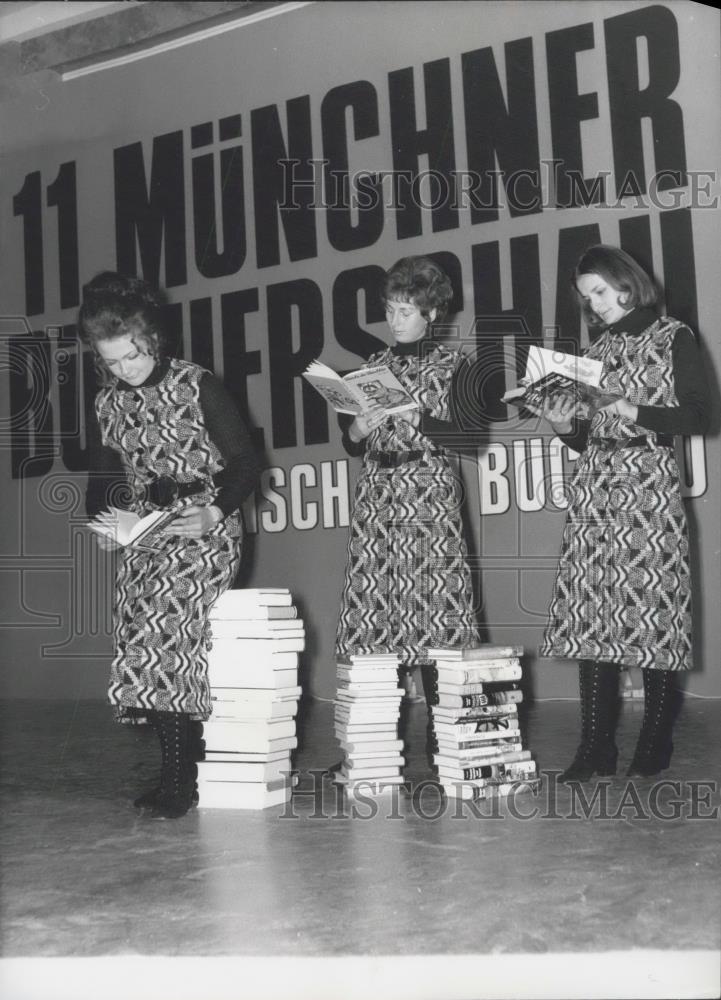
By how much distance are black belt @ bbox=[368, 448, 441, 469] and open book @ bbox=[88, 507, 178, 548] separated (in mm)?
892

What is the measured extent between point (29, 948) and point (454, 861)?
957mm

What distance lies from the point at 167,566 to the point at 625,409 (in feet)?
4.59

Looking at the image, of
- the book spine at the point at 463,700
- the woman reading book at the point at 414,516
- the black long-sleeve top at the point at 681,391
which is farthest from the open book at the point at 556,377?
the book spine at the point at 463,700

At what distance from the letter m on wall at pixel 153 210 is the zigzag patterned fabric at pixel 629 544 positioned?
12.0 ft

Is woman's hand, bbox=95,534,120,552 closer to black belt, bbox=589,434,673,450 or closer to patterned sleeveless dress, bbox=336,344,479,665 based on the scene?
patterned sleeveless dress, bbox=336,344,479,665

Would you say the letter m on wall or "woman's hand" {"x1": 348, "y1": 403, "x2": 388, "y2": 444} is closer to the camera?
"woman's hand" {"x1": 348, "y1": 403, "x2": 388, "y2": 444}

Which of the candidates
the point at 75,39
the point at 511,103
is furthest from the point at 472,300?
the point at 75,39

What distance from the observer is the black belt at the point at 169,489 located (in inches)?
116

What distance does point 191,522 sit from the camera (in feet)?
9.34

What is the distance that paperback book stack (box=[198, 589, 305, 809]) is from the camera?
9.62ft

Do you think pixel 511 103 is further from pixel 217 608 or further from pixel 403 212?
pixel 217 608

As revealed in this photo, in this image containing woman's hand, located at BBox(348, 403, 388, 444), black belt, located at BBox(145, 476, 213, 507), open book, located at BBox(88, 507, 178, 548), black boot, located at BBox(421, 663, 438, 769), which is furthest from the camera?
black boot, located at BBox(421, 663, 438, 769)

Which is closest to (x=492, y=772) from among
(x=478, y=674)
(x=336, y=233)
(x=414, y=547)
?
(x=478, y=674)

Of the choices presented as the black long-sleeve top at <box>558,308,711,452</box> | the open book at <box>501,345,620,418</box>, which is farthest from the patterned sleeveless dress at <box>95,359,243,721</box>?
the black long-sleeve top at <box>558,308,711,452</box>
